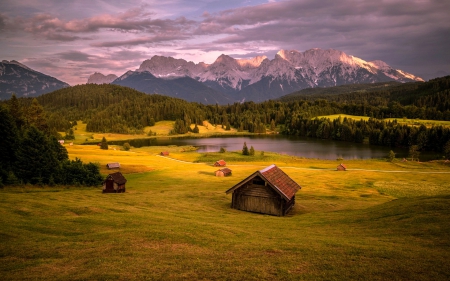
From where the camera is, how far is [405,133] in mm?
156750

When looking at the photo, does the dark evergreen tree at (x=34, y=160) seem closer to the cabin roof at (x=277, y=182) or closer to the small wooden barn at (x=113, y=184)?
the small wooden barn at (x=113, y=184)

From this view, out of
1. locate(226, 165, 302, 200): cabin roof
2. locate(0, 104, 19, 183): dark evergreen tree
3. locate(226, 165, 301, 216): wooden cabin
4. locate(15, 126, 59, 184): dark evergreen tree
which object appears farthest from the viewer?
locate(0, 104, 19, 183): dark evergreen tree

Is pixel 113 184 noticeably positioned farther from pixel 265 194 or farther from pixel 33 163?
pixel 265 194

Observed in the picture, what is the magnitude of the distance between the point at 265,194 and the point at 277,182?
2.23 m

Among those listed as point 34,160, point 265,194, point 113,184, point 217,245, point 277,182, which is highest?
point 34,160

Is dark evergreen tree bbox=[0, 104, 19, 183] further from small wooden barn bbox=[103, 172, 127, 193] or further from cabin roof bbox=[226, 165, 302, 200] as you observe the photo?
cabin roof bbox=[226, 165, 302, 200]

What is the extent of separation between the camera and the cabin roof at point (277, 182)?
3638 cm

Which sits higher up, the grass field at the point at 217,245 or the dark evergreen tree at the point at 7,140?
the dark evergreen tree at the point at 7,140

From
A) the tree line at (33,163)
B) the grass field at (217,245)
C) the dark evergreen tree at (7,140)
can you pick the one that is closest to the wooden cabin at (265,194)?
the grass field at (217,245)

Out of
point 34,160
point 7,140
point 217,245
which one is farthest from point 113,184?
point 217,245

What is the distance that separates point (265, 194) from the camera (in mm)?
37469

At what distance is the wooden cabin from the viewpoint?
36.5m

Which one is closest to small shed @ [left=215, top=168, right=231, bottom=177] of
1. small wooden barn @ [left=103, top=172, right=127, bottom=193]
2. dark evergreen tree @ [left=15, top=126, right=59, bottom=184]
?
small wooden barn @ [left=103, top=172, right=127, bottom=193]

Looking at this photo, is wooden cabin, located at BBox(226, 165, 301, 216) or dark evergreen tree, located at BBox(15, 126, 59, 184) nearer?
wooden cabin, located at BBox(226, 165, 301, 216)
